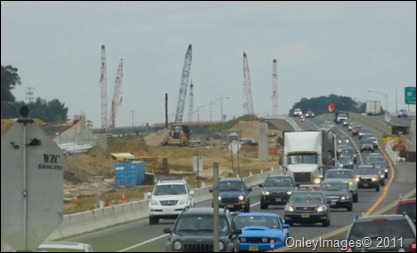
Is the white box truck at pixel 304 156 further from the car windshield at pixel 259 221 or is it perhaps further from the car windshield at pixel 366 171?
the car windshield at pixel 259 221

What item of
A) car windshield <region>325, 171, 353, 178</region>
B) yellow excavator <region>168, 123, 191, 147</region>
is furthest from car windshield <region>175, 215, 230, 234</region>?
yellow excavator <region>168, 123, 191, 147</region>

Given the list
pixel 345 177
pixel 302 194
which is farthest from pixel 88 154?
pixel 302 194

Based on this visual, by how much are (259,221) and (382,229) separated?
9.76 metres

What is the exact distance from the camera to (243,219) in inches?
1232

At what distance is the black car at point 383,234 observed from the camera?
65.3 feet

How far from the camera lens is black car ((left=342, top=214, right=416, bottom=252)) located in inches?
783

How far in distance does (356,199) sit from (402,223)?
1422 inches

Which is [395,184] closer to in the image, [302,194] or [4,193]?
[302,194]

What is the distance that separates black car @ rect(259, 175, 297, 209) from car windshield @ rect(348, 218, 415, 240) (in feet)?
101

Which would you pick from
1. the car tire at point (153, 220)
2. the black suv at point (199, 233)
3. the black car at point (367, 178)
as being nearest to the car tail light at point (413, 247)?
the black suv at point (199, 233)

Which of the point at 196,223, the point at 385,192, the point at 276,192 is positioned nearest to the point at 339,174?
the point at 385,192

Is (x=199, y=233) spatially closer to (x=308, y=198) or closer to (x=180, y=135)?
(x=308, y=198)

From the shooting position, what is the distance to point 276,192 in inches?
2077

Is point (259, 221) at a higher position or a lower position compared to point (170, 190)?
Answer: lower
